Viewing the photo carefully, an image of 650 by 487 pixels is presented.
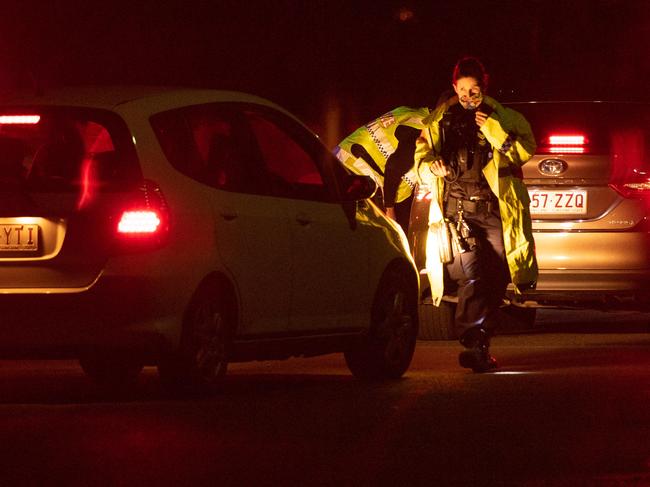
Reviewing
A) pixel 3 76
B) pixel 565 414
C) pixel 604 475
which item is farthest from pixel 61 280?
pixel 3 76

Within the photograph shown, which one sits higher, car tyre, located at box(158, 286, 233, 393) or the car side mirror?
the car side mirror

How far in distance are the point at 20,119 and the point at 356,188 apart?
1924mm

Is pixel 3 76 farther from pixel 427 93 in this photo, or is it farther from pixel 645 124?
pixel 645 124

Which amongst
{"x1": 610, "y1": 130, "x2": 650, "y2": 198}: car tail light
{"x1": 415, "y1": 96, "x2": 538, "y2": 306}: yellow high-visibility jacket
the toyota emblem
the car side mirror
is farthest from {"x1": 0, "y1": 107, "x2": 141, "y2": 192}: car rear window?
{"x1": 610, "y1": 130, "x2": 650, "y2": 198}: car tail light

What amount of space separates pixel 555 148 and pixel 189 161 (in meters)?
4.61

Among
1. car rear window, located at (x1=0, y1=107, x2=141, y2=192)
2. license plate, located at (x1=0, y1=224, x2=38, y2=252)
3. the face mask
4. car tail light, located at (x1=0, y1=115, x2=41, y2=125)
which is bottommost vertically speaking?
license plate, located at (x1=0, y1=224, x2=38, y2=252)

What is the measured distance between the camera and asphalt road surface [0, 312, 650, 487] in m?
7.89

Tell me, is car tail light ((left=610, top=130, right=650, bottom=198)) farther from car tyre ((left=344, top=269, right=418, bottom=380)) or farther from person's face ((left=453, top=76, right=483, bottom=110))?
car tyre ((left=344, top=269, right=418, bottom=380))

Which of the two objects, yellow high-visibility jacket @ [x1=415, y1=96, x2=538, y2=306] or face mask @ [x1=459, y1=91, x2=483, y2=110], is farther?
face mask @ [x1=459, y1=91, x2=483, y2=110]

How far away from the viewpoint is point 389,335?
39.2ft

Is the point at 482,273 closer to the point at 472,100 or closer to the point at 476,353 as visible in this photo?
the point at 476,353

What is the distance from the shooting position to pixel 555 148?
1445cm

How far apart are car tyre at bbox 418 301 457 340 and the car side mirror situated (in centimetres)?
335

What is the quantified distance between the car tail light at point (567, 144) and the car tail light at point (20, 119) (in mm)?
4809
